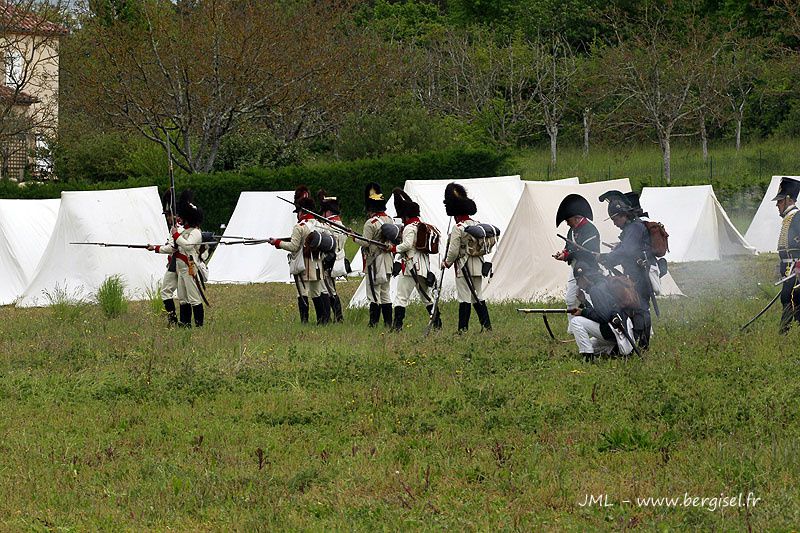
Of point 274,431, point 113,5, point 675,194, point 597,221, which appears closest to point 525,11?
point 113,5

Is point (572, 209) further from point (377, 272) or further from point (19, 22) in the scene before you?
point (19, 22)

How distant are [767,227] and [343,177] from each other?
10.4 meters

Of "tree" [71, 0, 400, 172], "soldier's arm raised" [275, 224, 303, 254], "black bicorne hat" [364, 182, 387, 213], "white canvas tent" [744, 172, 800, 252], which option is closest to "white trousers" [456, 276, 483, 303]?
"black bicorne hat" [364, 182, 387, 213]

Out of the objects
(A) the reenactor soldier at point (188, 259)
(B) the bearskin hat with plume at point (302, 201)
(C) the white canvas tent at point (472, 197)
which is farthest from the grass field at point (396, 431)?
(C) the white canvas tent at point (472, 197)

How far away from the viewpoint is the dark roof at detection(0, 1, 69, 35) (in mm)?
28203

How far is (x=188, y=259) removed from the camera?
13.2 m

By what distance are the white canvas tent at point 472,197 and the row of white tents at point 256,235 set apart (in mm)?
21

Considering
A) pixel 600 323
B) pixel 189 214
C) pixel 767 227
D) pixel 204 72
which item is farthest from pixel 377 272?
pixel 204 72

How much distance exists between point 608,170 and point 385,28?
15144mm

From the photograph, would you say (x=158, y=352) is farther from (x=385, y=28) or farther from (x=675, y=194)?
(x=385, y=28)

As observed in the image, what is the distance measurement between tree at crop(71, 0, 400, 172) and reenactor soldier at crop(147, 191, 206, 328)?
52.5ft

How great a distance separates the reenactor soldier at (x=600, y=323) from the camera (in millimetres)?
9406

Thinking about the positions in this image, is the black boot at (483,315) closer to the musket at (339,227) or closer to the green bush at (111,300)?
the musket at (339,227)

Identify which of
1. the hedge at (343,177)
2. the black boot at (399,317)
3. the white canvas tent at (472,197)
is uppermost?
the hedge at (343,177)
